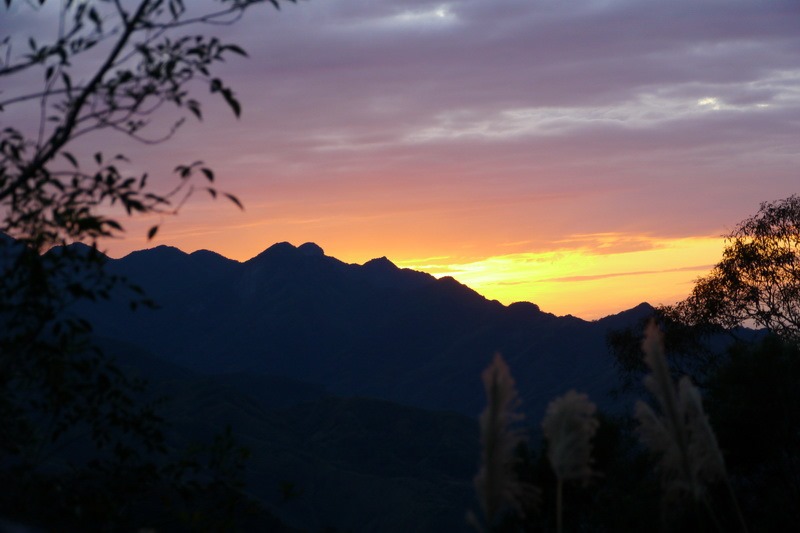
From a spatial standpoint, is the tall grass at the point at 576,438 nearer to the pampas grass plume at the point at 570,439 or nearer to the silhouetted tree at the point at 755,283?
the pampas grass plume at the point at 570,439

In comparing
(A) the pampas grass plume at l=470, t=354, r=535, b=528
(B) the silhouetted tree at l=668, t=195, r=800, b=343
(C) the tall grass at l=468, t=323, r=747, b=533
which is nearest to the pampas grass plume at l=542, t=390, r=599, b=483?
(C) the tall grass at l=468, t=323, r=747, b=533

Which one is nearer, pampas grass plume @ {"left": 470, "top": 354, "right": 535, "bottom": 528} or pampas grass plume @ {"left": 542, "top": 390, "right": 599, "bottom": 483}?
pampas grass plume @ {"left": 470, "top": 354, "right": 535, "bottom": 528}

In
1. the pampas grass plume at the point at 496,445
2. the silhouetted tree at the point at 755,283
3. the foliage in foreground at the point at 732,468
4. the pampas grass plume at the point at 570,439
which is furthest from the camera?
the silhouetted tree at the point at 755,283

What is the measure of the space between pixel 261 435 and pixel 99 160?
446 ft

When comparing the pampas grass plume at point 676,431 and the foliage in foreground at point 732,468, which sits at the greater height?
the pampas grass plume at point 676,431

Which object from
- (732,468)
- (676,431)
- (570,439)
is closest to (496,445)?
(570,439)

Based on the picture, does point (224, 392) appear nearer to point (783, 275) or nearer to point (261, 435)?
point (261, 435)

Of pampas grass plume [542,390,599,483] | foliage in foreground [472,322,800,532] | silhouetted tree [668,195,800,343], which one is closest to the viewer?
pampas grass plume [542,390,599,483]

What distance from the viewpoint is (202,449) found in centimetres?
775

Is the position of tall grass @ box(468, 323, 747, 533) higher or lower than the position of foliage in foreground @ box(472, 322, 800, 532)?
higher

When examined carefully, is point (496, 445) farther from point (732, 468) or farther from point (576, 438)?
point (732, 468)

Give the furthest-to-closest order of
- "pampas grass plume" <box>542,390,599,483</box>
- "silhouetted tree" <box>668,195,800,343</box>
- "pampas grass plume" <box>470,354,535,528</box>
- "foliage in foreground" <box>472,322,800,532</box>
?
1. "silhouetted tree" <box>668,195,800,343</box>
2. "foliage in foreground" <box>472,322,800,532</box>
3. "pampas grass plume" <box>542,390,599,483</box>
4. "pampas grass plume" <box>470,354,535,528</box>

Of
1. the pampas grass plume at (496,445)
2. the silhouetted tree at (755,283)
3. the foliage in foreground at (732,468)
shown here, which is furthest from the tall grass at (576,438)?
the silhouetted tree at (755,283)

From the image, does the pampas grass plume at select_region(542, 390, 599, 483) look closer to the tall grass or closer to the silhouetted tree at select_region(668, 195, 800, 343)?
the tall grass
